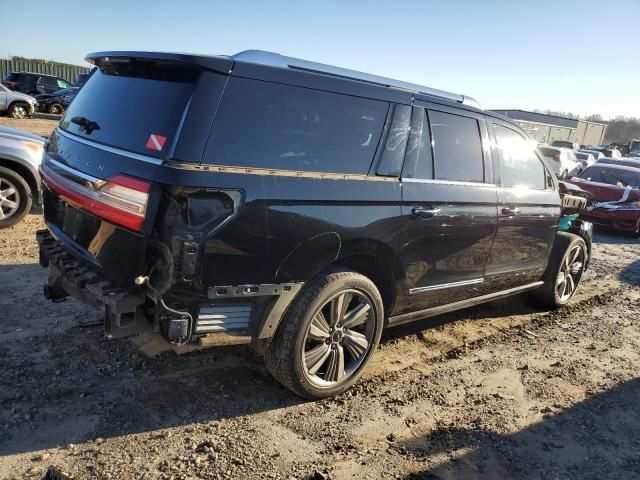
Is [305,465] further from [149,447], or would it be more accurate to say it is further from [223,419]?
[149,447]

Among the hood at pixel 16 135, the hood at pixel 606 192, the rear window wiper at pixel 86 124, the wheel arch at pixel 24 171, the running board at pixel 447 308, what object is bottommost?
the running board at pixel 447 308

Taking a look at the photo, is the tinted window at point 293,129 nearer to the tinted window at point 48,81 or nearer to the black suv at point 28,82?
the black suv at point 28,82

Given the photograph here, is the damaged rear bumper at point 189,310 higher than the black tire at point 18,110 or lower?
higher

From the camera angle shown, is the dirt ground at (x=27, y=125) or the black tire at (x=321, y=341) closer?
the black tire at (x=321, y=341)

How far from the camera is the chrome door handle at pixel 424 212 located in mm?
3578

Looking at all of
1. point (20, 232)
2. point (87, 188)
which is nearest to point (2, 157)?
point (20, 232)

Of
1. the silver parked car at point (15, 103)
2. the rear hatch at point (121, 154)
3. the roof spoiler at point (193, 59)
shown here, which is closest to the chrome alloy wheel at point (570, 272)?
the roof spoiler at point (193, 59)

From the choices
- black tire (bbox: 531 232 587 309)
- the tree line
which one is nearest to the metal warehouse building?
the tree line

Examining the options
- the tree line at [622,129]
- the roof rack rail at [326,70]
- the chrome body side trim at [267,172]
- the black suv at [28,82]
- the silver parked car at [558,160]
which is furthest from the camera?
the tree line at [622,129]

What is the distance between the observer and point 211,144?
2.65 m

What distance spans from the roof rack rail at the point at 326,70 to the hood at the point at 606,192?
8909 mm

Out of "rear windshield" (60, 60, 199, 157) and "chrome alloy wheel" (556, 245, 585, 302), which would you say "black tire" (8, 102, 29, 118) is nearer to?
"rear windshield" (60, 60, 199, 157)

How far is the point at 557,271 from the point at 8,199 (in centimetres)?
646

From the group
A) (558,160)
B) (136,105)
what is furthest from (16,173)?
(558,160)
